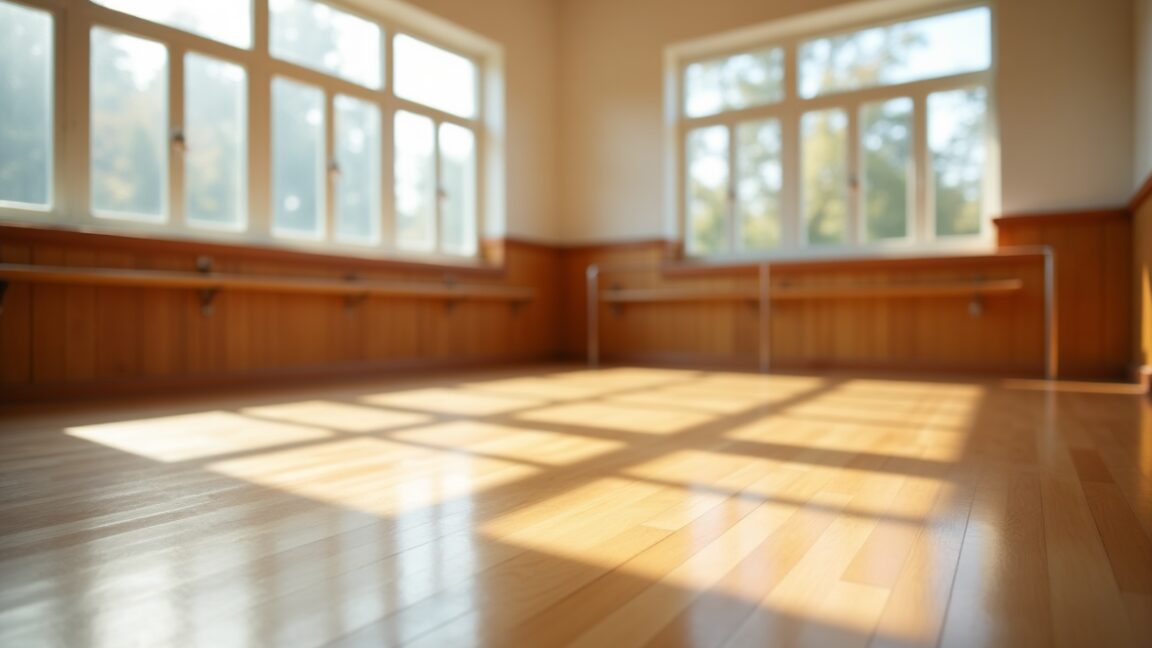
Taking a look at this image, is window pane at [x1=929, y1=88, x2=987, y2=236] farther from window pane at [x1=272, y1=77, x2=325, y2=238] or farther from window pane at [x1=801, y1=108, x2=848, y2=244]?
window pane at [x1=272, y1=77, x2=325, y2=238]

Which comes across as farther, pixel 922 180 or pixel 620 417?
pixel 922 180

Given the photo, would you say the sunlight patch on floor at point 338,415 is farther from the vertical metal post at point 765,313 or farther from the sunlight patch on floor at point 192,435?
the vertical metal post at point 765,313

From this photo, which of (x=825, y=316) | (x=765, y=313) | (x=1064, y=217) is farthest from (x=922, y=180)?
(x=765, y=313)

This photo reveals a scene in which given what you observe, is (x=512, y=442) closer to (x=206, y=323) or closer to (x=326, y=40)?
(x=206, y=323)

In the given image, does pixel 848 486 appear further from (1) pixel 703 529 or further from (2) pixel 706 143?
(2) pixel 706 143

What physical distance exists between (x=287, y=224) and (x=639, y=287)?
2.52m

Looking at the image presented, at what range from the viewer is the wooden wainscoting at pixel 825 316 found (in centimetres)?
407

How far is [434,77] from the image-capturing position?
4.83 m

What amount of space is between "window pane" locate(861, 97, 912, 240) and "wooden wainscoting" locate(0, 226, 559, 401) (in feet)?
8.18

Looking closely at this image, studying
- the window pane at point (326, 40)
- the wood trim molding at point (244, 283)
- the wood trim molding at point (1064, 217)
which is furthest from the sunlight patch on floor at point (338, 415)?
the wood trim molding at point (1064, 217)

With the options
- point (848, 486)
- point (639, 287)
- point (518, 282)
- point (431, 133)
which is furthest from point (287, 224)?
point (848, 486)

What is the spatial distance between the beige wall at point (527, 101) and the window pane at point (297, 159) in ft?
4.27

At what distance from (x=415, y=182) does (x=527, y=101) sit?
1.22 meters

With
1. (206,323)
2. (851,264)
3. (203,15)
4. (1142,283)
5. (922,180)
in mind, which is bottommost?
(206,323)
